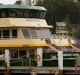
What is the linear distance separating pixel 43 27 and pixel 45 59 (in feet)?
16.8

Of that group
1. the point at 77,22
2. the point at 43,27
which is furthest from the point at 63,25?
the point at 43,27

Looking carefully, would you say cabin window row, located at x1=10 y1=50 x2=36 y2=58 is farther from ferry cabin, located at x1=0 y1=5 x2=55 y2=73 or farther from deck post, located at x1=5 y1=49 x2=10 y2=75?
deck post, located at x1=5 y1=49 x2=10 y2=75

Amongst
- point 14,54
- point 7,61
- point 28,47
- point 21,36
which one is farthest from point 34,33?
point 7,61

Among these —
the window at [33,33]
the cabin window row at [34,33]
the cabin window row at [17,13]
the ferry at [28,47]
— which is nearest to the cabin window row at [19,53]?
the ferry at [28,47]

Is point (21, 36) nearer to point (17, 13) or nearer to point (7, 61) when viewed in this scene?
point (17, 13)

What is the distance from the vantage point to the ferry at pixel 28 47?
3947 centimetres

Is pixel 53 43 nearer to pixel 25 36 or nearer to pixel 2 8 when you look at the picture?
pixel 25 36

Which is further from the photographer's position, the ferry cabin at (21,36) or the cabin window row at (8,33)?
the cabin window row at (8,33)

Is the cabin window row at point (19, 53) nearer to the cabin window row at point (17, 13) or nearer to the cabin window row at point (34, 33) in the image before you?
the cabin window row at point (34, 33)

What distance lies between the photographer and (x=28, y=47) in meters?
41.3

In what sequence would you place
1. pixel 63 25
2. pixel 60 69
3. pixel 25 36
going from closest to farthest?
pixel 60 69 < pixel 25 36 < pixel 63 25

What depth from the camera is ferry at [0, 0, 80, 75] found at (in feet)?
129

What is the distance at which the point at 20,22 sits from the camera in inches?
1699

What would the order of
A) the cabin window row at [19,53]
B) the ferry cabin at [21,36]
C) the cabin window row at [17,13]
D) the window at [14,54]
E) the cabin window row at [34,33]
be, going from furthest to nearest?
1. the cabin window row at [17,13]
2. the cabin window row at [34,33]
3. the window at [14,54]
4. the cabin window row at [19,53]
5. the ferry cabin at [21,36]
